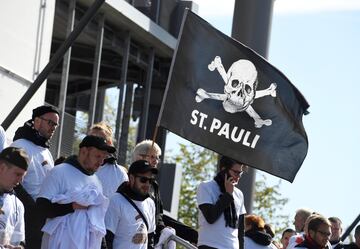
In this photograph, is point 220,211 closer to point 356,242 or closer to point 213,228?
point 213,228

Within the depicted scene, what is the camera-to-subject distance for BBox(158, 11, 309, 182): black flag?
41.0 ft

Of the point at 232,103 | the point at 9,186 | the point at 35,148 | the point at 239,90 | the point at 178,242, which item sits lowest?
the point at 178,242

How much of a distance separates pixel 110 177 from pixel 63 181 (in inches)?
66.0

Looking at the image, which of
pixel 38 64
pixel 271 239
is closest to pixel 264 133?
pixel 271 239

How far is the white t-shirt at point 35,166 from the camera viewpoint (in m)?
11.0

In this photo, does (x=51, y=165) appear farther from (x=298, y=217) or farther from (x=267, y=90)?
(x=298, y=217)

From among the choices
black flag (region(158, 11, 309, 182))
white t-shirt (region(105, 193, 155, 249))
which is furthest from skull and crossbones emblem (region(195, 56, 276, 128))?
white t-shirt (region(105, 193, 155, 249))

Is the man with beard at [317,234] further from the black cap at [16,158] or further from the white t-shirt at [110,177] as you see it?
the black cap at [16,158]

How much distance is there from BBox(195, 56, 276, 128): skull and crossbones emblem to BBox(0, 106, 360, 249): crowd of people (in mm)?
887

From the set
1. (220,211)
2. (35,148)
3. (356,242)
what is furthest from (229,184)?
(356,242)

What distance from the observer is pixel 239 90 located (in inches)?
511

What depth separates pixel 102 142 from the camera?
10273 millimetres

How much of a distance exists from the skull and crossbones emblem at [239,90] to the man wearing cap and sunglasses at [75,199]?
8.36 ft

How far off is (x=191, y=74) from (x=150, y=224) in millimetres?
2012
